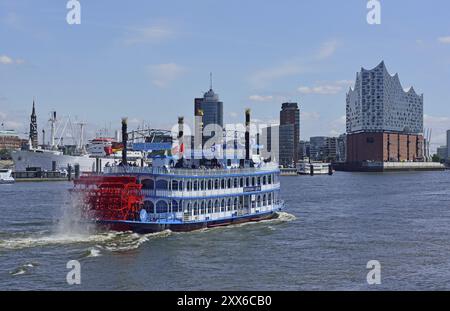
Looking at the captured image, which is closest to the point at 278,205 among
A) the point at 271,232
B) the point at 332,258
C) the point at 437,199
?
the point at 271,232

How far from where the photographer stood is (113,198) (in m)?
45.9

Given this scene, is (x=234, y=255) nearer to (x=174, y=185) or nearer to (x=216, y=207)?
(x=174, y=185)

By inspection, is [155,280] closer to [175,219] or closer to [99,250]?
[99,250]

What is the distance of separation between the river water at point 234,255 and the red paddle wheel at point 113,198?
1501mm

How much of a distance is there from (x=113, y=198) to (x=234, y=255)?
1128 cm

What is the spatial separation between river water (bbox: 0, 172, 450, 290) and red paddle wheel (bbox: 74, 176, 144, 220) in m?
1.50

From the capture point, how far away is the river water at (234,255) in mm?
32500

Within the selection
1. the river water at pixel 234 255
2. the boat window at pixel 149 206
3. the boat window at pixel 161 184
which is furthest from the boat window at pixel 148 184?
the river water at pixel 234 255

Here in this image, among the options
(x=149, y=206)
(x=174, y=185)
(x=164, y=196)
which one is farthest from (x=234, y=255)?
(x=149, y=206)

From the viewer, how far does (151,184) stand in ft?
158

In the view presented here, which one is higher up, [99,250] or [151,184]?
[151,184]

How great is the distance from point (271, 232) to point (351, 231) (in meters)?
7.33
